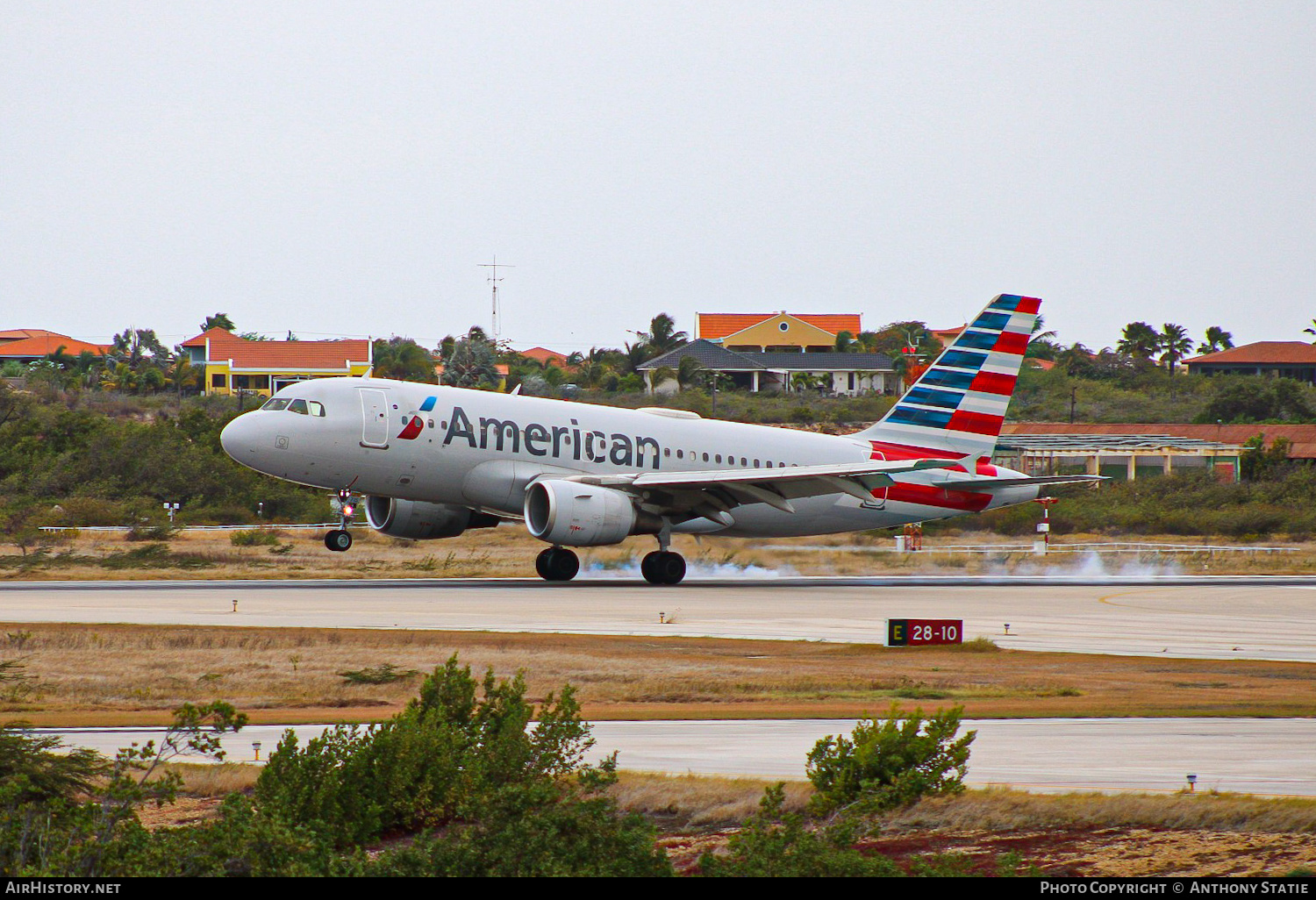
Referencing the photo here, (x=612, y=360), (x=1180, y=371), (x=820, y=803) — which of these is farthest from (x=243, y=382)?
(x=820, y=803)

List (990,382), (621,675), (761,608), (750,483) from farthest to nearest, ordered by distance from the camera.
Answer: (990,382)
(750,483)
(761,608)
(621,675)

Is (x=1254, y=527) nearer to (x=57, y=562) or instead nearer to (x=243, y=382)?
(x=57, y=562)

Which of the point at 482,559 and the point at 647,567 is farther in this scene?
the point at 482,559

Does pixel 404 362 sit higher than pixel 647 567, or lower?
higher

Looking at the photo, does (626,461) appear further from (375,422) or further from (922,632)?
(922,632)

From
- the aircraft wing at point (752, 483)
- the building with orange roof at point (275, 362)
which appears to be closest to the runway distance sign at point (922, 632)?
the aircraft wing at point (752, 483)

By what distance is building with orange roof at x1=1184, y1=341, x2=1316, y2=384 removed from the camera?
12725 centimetres

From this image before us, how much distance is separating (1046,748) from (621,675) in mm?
6715

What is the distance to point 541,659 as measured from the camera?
19906mm

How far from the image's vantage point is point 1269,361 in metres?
128

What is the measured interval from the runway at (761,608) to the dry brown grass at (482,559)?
9.03 feet

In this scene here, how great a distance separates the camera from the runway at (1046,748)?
11859 millimetres

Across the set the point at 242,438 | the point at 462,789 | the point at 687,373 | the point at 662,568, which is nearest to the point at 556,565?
the point at 662,568

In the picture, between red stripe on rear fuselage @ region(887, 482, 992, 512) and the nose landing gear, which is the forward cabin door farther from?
red stripe on rear fuselage @ region(887, 482, 992, 512)
